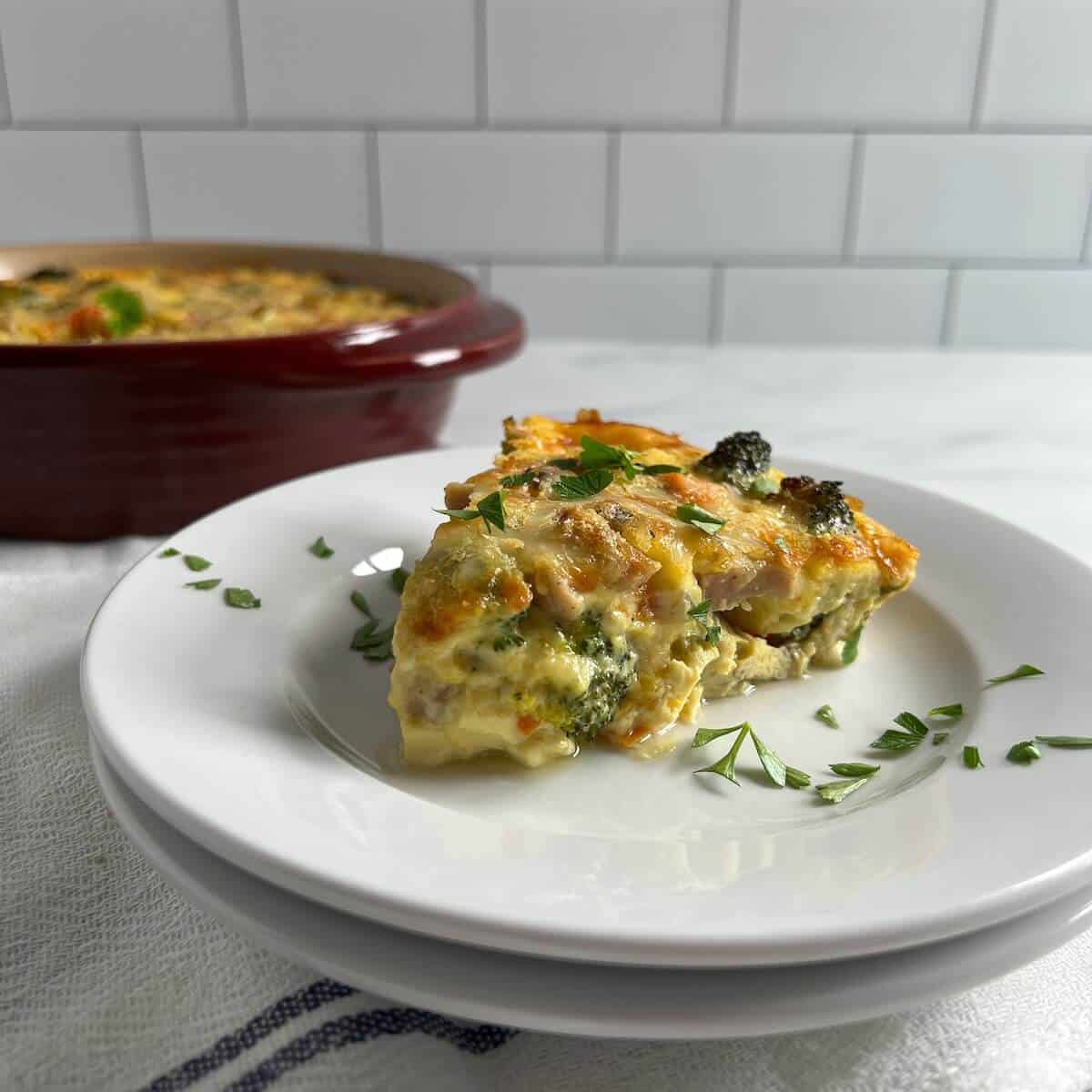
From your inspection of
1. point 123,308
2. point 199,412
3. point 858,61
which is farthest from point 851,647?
point 858,61

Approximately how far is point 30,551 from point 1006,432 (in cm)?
186

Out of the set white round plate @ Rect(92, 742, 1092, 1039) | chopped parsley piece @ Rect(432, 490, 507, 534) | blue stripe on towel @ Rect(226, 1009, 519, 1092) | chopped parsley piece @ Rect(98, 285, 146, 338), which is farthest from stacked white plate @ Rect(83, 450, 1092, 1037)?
chopped parsley piece @ Rect(98, 285, 146, 338)

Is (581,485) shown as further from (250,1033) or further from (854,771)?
(250,1033)

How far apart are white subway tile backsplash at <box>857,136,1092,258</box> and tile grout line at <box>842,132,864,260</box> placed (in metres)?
0.01

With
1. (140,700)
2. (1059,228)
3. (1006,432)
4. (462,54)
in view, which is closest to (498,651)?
(140,700)

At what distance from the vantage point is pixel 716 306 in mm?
3340

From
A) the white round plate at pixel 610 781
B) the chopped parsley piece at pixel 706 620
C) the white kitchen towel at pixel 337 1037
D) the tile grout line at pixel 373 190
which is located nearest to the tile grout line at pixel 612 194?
the tile grout line at pixel 373 190

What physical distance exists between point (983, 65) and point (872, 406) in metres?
1.04

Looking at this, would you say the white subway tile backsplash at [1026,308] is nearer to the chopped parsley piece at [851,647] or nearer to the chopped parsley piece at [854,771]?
the chopped parsley piece at [851,647]

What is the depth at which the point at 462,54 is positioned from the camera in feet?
9.78

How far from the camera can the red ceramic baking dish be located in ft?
5.49

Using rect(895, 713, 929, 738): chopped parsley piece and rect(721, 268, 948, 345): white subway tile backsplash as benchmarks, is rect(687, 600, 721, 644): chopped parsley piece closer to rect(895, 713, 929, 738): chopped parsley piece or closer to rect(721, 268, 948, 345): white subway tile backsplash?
rect(895, 713, 929, 738): chopped parsley piece

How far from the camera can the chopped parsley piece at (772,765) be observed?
1.13 m

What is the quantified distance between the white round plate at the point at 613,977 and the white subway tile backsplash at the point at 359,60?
99.8 inches
